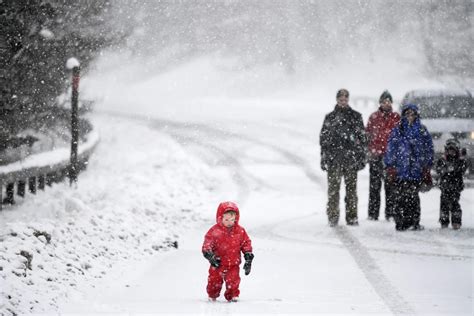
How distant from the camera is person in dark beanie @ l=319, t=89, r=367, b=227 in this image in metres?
11.2

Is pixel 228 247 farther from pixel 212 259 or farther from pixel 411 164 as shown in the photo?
pixel 411 164

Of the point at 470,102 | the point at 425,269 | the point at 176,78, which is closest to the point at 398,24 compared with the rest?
the point at 176,78

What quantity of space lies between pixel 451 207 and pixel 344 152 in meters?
1.70

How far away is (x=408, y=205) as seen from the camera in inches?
416

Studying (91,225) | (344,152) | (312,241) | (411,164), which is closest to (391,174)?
(411,164)

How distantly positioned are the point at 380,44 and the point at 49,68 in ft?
152

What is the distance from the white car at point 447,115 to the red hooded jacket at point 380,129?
4613 mm

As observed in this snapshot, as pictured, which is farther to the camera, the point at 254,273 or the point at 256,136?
the point at 256,136

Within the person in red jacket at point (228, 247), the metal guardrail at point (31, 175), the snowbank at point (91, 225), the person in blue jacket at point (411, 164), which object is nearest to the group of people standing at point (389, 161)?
the person in blue jacket at point (411, 164)

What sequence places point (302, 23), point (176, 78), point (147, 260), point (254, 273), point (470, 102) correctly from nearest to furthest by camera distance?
point (254, 273), point (147, 260), point (470, 102), point (176, 78), point (302, 23)

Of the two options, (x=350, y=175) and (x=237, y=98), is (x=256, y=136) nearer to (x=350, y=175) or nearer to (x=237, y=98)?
(x=350, y=175)

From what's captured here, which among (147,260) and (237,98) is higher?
(237,98)

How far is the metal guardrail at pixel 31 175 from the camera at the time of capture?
11670 mm

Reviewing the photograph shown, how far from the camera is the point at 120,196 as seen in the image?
1270cm
